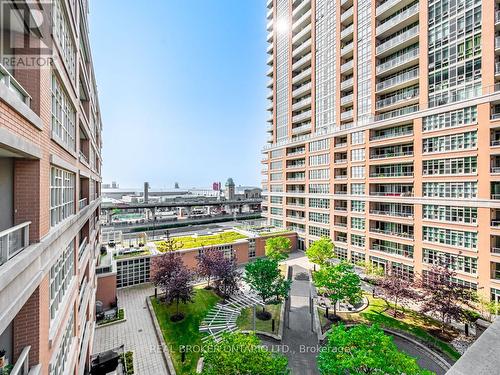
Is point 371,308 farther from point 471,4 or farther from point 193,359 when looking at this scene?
point 471,4

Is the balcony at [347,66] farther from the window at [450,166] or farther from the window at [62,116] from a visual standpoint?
the window at [62,116]

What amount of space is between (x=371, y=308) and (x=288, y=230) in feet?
81.4

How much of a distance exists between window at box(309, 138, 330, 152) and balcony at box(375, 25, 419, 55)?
14263 mm

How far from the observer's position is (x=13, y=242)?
212 inches

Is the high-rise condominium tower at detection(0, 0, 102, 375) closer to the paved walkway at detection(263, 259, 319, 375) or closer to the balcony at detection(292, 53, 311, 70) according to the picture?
the paved walkway at detection(263, 259, 319, 375)

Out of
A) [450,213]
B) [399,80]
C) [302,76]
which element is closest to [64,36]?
[450,213]

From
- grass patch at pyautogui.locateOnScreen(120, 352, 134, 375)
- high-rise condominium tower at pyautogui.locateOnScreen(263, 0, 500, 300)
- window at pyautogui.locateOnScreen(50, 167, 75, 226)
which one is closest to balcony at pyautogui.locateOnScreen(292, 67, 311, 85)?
high-rise condominium tower at pyautogui.locateOnScreen(263, 0, 500, 300)

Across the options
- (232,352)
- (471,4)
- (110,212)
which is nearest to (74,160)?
(232,352)

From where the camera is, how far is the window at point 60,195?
8296 millimetres

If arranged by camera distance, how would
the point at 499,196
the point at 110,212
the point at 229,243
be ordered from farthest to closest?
the point at 110,212 < the point at 229,243 < the point at 499,196

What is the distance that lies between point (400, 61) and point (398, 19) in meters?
5.52

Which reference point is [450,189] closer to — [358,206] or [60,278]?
[358,206]

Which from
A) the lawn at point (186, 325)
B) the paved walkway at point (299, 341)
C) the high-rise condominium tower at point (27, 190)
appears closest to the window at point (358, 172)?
the paved walkway at point (299, 341)

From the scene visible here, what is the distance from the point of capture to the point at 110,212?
2817 inches
